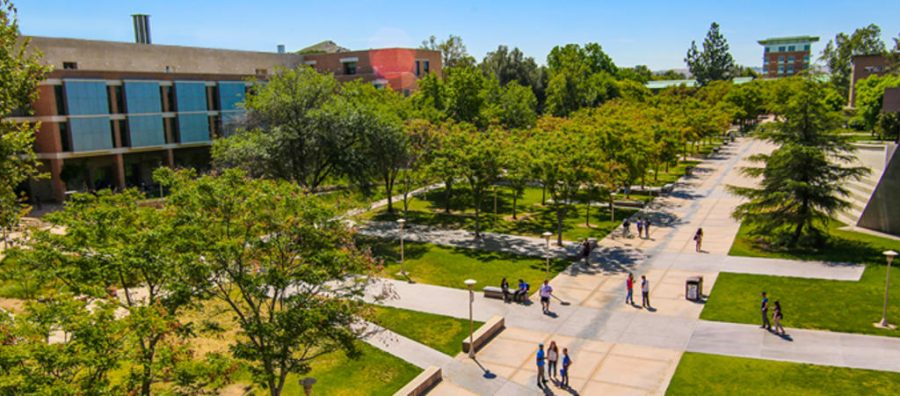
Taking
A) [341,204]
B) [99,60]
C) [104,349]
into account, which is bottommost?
[104,349]

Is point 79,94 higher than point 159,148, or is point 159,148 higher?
point 79,94

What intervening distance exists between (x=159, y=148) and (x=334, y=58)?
3282cm

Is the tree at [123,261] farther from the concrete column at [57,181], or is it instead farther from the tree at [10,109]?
the concrete column at [57,181]

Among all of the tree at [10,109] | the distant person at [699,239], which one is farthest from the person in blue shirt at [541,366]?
the distant person at [699,239]

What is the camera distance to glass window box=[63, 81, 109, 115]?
157 ft

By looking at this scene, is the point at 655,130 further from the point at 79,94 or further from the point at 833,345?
the point at 79,94

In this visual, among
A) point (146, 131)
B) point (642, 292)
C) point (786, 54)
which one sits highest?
point (786, 54)

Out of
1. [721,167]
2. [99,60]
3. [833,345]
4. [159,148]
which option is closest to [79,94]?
[159,148]

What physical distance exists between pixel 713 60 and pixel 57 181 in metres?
124

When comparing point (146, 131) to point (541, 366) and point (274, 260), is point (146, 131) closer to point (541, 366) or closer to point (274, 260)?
point (274, 260)

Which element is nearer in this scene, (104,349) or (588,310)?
(104,349)

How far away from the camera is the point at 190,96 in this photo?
188 feet

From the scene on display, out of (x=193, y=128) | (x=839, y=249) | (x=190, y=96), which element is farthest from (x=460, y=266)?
(x=190, y=96)

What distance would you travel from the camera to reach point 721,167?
214 feet
